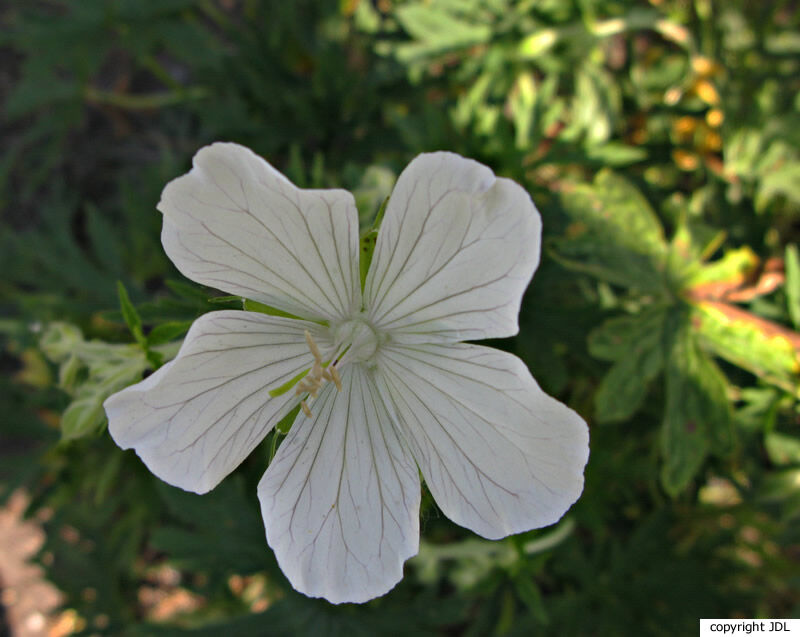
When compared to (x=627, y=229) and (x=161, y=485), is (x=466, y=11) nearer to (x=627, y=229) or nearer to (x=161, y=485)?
(x=627, y=229)

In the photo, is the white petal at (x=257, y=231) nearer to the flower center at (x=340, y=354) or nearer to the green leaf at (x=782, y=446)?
the flower center at (x=340, y=354)

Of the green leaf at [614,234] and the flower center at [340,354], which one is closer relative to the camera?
the flower center at [340,354]

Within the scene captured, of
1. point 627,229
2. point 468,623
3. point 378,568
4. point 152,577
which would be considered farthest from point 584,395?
point 152,577

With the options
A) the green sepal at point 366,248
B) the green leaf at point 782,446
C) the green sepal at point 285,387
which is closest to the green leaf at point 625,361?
the green leaf at point 782,446

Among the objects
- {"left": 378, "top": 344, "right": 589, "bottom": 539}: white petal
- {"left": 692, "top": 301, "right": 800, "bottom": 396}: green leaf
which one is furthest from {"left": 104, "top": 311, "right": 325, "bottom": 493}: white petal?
{"left": 692, "top": 301, "right": 800, "bottom": 396}: green leaf

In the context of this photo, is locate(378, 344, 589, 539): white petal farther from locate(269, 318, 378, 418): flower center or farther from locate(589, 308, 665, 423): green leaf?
locate(589, 308, 665, 423): green leaf

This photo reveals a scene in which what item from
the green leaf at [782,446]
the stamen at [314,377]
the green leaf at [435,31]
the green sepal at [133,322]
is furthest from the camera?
the green leaf at [435,31]

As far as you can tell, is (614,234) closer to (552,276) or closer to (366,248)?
(552,276)
